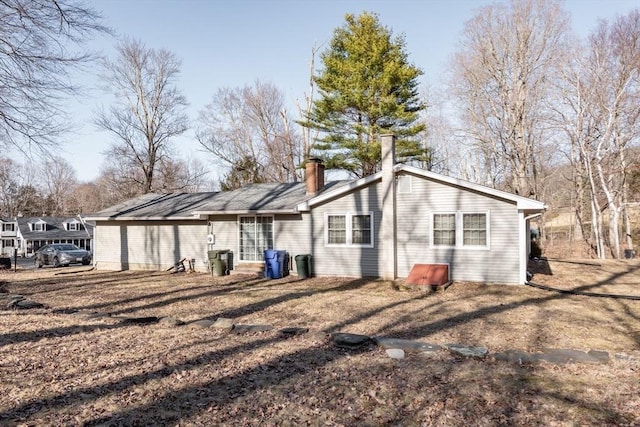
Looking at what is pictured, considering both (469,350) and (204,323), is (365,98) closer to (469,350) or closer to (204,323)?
(204,323)

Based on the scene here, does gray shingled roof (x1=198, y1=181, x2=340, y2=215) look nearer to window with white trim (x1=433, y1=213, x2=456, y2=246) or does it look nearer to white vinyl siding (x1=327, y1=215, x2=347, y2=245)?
white vinyl siding (x1=327, y1=215, x2=347, y2=245)

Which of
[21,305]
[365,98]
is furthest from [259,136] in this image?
[21,305]

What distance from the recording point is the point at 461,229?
41.4ft

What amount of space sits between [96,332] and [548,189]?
32.1 meters

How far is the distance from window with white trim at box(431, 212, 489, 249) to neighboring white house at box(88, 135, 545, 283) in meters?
0.03

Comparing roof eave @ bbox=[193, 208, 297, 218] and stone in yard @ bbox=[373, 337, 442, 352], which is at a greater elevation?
roof eave @ bbox=[193, 208, 297, 218]

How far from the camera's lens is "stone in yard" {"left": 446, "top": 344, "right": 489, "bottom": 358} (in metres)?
5.69

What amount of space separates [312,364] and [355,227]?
8.85 m

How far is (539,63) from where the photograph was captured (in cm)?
2333

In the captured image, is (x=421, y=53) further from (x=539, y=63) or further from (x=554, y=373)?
(x=554, y=373)

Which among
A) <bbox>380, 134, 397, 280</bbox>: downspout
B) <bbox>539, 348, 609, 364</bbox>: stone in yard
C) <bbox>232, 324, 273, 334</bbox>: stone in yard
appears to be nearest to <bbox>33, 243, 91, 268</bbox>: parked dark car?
<bbox>380, 134, 397, 280</bbox>: downspout

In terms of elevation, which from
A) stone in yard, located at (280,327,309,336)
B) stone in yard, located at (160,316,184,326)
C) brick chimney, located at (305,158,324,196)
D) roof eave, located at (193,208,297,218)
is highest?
brick chimney, located at (305,158,324,196)

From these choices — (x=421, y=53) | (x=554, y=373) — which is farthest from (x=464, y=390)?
(x=421, y=53)

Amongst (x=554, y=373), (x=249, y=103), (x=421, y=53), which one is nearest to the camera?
(x=554, y=373)
